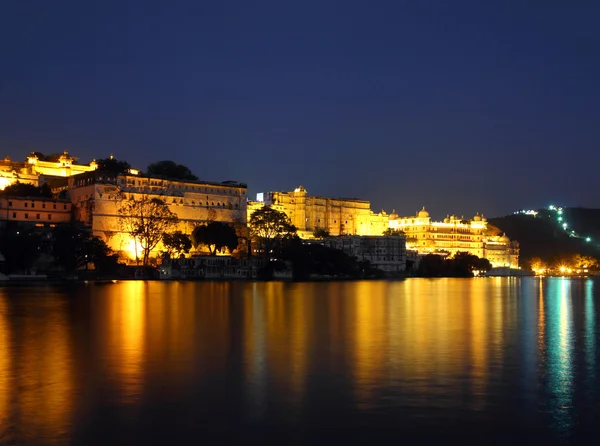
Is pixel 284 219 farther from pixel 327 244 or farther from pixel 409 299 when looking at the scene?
pixel 409 299

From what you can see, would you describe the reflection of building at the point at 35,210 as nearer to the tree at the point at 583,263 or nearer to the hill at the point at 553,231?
the tree at the point at 583,263

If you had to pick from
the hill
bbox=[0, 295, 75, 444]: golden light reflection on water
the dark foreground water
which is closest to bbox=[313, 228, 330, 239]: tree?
the hill

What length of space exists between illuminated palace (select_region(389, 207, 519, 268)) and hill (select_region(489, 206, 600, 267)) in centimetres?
772

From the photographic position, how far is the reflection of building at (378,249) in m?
90.7

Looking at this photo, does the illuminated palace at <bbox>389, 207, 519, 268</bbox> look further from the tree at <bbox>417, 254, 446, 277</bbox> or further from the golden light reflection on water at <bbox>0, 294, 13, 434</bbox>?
the golden light reflection on water at <bbox>0, 294, 13, 434</bbox>

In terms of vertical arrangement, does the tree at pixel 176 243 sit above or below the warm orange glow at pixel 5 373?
above

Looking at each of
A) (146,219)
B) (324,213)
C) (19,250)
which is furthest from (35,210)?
(324,213)

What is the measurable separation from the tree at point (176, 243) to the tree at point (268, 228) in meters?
8.64

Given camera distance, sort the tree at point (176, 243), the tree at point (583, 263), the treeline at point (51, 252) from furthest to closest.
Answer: the tree at point (583, 263)
the tree at point (176, 243)
the treeline at point (51, 252)

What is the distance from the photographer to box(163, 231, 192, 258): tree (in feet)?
224

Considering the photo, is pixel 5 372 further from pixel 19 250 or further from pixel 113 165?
pixel 113 165

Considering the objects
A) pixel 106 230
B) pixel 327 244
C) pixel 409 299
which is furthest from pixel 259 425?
pixel 327 244

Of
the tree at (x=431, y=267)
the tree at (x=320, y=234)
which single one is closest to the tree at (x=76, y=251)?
the tree at (x=320, y=234)

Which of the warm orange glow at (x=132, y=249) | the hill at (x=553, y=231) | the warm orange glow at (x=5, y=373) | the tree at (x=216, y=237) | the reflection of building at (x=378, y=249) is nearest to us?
the warm orange glow at (x=5, y=373)
